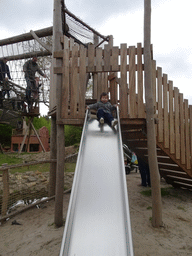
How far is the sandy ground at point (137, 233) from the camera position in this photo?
2.88 m

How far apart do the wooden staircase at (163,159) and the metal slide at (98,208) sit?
6.26ft

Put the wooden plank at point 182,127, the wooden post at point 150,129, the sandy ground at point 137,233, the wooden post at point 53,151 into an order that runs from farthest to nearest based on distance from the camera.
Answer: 1. the wooden post at point 53,151
2. the wooden plank at point 182,127
3. the wooden post at point 150,129
4. the sandy ground at point 137,233

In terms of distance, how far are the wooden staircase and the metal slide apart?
191 centimetres

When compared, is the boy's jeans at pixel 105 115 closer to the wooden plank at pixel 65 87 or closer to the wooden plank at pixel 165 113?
the wooden plank at pixel 65 87

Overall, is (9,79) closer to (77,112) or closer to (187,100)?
(77,112)

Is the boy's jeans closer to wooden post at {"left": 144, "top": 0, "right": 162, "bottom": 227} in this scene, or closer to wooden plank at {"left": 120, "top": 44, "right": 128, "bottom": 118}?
wooden plank at {"left": 120, "top": 44, "right": 128, "bottom": 118}

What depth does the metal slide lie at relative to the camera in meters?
1.46

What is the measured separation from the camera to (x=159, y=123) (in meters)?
3.99

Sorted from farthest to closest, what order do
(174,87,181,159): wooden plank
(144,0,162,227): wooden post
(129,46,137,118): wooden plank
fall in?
(174,87,181,159): wooden plank < (129,46,137,118): wooden plank < (144,0,162,227): wooden post

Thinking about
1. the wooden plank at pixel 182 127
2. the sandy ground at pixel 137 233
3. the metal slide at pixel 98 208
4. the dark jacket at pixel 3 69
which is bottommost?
the sandy ground at pixel 137 233

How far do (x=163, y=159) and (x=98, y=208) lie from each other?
11.3ft

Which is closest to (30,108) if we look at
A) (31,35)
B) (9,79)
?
(9,79)

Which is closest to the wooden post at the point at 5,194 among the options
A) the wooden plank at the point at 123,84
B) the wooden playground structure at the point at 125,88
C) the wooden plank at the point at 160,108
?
the wooden playground structure at the point at 125,88

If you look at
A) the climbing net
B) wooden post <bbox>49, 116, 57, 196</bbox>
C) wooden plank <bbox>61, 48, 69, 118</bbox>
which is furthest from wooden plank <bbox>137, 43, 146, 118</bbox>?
the climbing net
